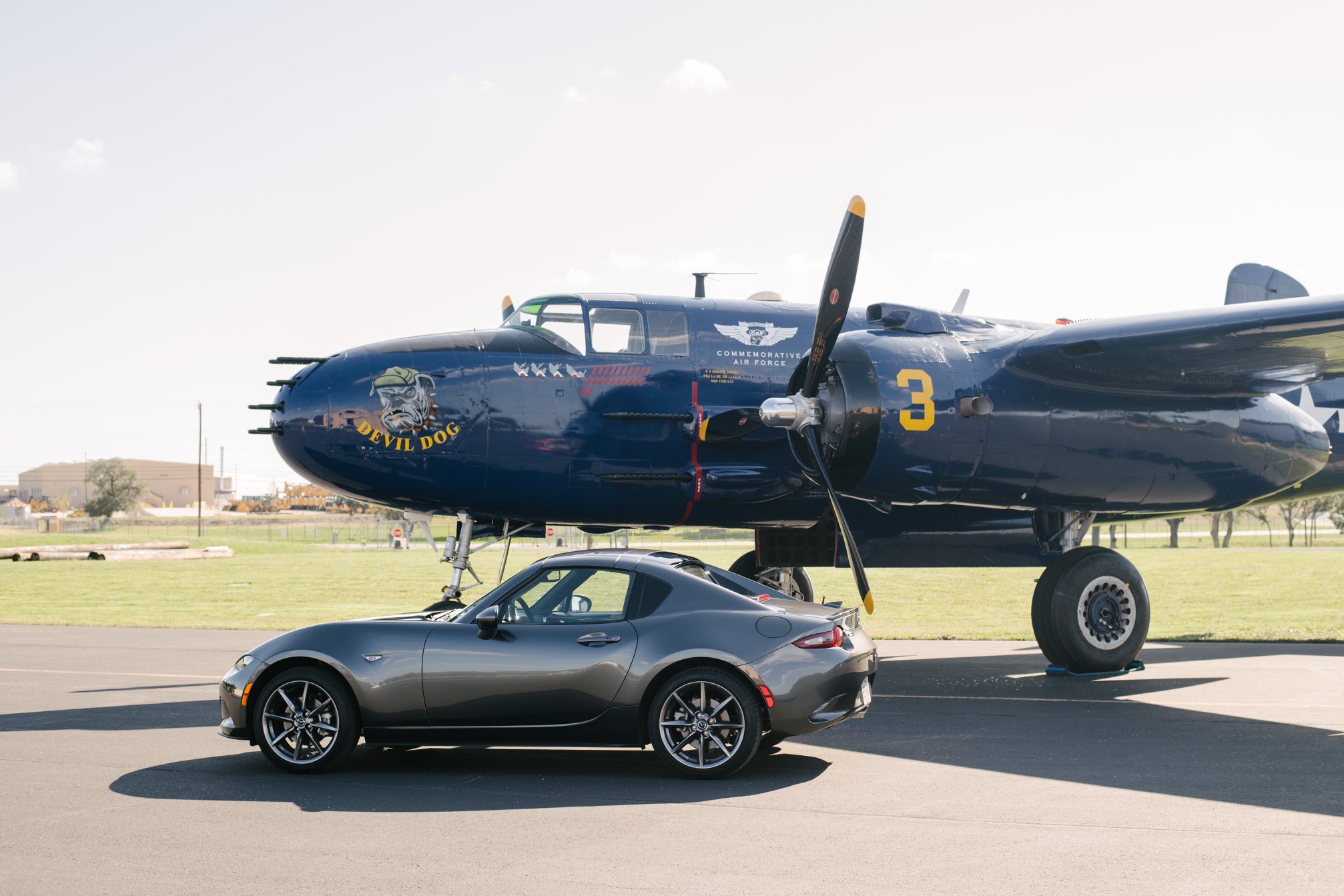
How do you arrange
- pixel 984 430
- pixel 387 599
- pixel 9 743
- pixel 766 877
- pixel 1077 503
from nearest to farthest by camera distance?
pixel 766 877 → pixel 9 743 → pixel 984 430 → pixel 1077 503 → pixel 387 599

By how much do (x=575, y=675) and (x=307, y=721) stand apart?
1.98 metres

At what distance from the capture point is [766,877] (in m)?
5.95

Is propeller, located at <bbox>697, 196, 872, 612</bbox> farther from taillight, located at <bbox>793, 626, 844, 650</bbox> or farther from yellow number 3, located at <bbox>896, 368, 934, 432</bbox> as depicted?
taillight, located at <bbox>793, 626, 844, 650</bbox>

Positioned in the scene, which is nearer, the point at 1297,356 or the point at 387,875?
the point at 387,875

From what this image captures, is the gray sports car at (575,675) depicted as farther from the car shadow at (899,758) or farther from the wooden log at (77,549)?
the wooden log at (77,549)

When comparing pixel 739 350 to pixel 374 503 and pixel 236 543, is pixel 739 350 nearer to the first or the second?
pixel 374 503

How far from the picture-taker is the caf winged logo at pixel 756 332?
49.5 ft

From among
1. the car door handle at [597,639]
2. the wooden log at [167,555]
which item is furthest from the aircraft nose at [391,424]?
the wooden log at [167,555]

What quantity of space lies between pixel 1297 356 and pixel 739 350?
21.2 feet

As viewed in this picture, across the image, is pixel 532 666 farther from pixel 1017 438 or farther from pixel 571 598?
pixel 1017 438

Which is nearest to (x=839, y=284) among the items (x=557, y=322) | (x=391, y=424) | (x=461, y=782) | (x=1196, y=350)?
(x=557, y=322)

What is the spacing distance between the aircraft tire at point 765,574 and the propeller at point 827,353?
232 centimetres

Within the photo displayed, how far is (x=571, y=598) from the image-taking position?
8992 mm

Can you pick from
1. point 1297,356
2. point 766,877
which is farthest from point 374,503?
point 1297,356
